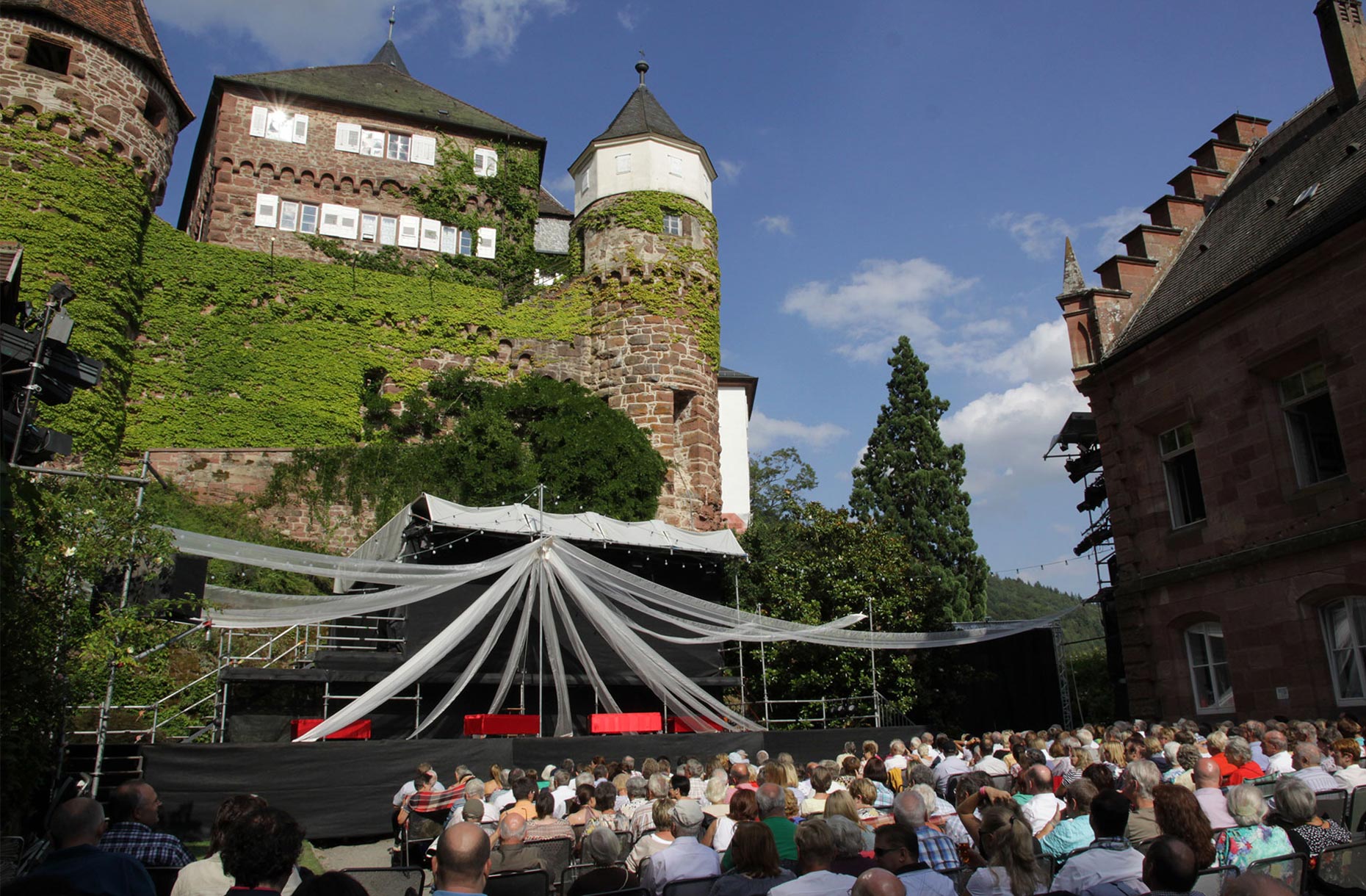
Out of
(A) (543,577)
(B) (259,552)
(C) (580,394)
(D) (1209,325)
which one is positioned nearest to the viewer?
(B) (259,552)

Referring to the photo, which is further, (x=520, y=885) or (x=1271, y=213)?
A: (x=1271, y=213)

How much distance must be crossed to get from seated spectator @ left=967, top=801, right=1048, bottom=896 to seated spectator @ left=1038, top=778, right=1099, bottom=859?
3.39 ft

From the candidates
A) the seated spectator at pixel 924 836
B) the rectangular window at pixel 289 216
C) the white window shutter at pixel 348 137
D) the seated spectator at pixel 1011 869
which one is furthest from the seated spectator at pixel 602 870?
the white window shutter at pixel 348 137

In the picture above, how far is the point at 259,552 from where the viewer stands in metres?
10.6

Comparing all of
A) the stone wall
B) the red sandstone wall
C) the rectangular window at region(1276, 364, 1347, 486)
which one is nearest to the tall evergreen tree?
the red sandstone wall

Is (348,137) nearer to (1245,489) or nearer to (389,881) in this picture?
(1245,489)

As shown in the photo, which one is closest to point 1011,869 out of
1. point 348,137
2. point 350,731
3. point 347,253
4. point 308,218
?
point 350,731

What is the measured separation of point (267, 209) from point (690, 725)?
19197 mm

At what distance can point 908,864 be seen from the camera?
4.16m


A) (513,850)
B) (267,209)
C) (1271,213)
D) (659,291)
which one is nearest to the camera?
(513,850)

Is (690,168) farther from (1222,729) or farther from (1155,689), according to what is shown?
(1222,729)

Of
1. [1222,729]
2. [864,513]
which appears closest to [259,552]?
[1222,729]

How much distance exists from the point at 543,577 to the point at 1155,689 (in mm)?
9240

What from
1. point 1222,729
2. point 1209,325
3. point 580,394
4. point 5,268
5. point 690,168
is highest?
point 690,168
